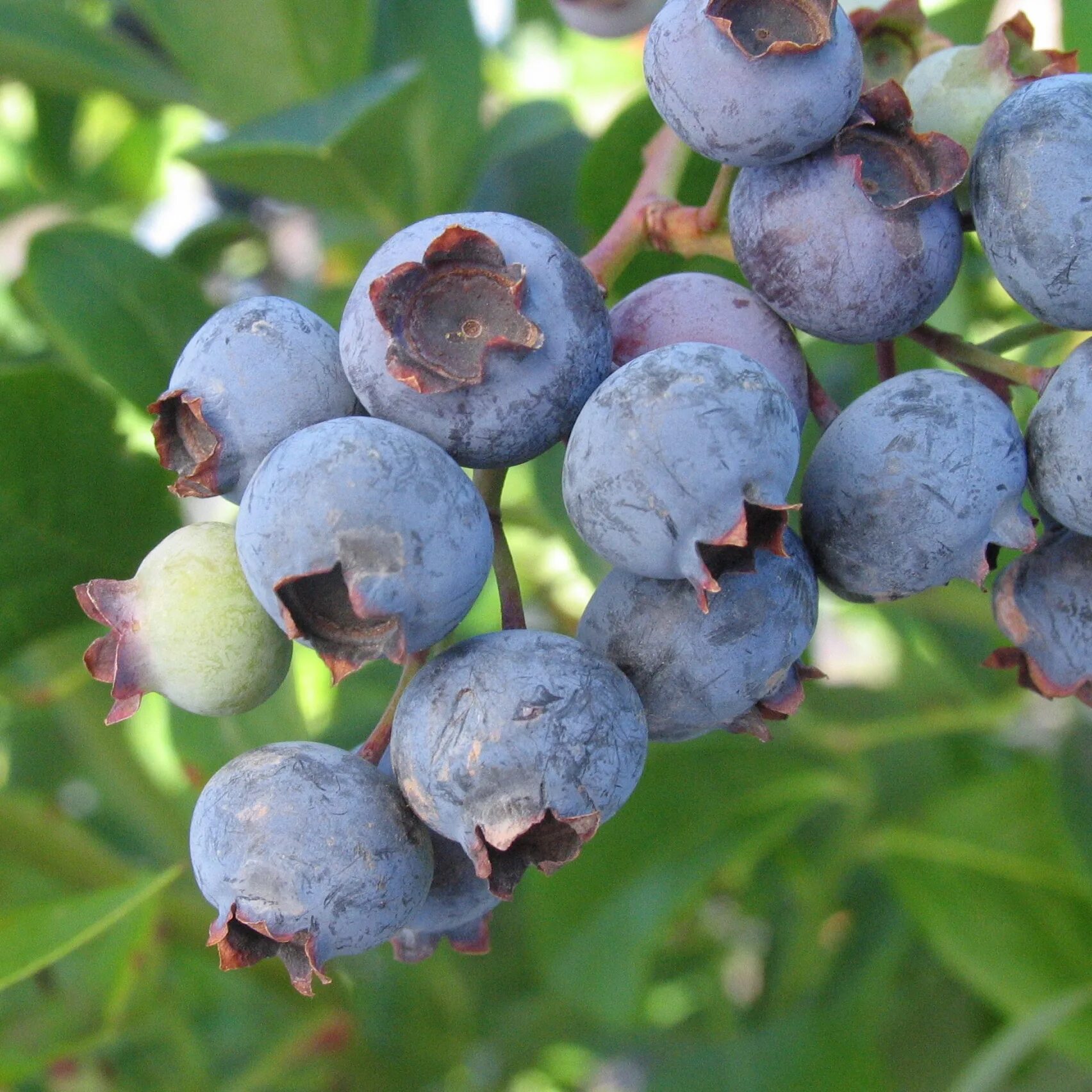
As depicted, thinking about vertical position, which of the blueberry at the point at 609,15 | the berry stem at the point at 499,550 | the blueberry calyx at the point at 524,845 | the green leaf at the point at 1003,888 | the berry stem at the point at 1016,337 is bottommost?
the green leaf at the point at 1003,888

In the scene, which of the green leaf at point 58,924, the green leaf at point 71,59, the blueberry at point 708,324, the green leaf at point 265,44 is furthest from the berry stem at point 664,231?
the green leaf at point 71,59

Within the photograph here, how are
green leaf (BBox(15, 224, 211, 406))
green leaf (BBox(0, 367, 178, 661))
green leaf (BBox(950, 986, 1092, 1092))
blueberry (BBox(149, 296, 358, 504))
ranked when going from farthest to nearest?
green leaf (BBox(950, 986, 1092, 1092)) → green leaf (BBox(15, 224, 211, 406)) → green leaf (BBox(0, 367, 178, 661)) → blueberry (BBox(149, 296, 358, 504))

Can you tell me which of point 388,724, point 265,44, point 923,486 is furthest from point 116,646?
point 265,44

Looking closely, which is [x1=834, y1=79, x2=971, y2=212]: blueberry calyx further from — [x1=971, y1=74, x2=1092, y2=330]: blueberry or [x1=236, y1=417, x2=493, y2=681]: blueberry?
[x1=236, y1=417, x2=493, y2=681]: blueberry

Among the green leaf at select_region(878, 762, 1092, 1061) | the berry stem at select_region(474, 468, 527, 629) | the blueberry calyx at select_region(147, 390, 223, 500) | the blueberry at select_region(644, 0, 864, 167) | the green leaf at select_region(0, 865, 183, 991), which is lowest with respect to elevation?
the green leaf at select_region(878, 762, 1092, 1061)

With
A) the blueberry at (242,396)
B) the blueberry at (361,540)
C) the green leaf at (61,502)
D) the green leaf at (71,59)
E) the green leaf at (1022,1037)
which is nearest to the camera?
the blueberry at (361,540)

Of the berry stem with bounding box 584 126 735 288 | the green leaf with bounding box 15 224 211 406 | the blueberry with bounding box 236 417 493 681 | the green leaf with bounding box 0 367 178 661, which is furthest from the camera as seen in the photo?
the green leaf with bounding box 15 224 211 406

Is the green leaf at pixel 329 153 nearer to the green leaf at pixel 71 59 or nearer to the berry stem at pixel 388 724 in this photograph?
the green leaf at pixel 71 59

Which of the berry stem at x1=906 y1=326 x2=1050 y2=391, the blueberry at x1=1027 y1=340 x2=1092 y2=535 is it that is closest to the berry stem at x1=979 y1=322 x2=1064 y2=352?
the berry stem at x1=906 y1=326 x2=1050 y2=391
